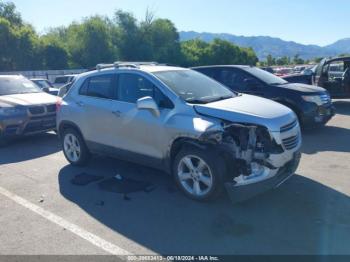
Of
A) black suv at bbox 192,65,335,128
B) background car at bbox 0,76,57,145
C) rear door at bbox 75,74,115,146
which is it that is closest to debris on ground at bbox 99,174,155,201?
rear door at bbox 75,74,115,146

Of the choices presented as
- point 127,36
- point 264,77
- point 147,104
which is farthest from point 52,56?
point 147,104

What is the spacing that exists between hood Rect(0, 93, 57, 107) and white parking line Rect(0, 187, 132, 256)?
363 cm

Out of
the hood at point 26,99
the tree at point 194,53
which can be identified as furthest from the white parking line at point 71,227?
the tree at point 194,53

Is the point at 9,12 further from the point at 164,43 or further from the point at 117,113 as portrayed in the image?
the point at 117,113

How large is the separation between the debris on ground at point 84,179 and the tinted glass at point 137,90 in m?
1.41

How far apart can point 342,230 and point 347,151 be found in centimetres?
357

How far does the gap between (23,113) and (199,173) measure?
18.1ft

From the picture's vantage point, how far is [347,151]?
7.15 metres

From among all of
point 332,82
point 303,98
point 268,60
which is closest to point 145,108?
point 303,98

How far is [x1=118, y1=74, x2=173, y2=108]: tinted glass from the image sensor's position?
524cm

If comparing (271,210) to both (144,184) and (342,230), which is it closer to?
(342,230)

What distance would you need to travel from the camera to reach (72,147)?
6797 mm

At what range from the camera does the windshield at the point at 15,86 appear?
9539 mm

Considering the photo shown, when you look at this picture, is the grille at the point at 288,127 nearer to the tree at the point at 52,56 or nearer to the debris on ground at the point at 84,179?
the debris on ground at the point at 84,179
